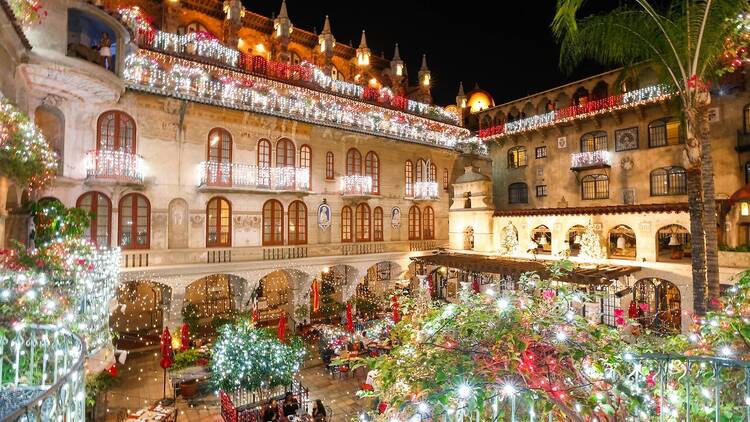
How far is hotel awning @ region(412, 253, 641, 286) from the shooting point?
1580 centimetres

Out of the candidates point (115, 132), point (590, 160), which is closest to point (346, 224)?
point (115, 132)

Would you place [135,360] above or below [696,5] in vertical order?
below

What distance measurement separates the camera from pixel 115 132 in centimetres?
1689

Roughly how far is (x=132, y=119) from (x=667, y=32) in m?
19.1

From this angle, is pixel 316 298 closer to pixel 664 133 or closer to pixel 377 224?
pixel 377 224

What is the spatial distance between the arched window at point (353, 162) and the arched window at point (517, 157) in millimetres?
12903

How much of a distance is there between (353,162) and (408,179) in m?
4.53

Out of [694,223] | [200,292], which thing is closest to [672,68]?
[694,223]

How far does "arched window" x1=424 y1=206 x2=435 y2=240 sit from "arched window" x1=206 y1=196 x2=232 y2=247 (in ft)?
43.6

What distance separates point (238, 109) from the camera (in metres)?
18.8

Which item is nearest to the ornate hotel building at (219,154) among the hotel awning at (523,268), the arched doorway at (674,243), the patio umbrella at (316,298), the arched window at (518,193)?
the patio umbrella at (316,298)

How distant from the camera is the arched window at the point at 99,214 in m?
16.3

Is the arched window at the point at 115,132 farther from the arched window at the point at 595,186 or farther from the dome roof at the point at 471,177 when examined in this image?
the arched window at the point at 595,186

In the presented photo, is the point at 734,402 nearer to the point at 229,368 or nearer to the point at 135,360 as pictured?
the point at 229,368
